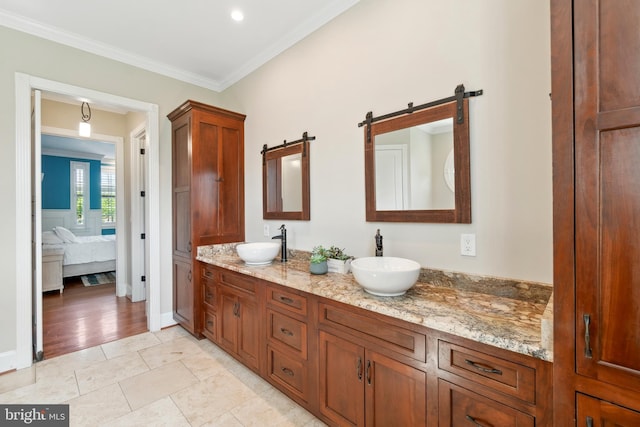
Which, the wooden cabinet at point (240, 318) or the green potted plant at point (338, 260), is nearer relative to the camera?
the green potted plant at point (338, 260)

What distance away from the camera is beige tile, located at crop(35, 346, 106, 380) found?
7.95 feet

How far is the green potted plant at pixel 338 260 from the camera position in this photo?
2121 millimetres

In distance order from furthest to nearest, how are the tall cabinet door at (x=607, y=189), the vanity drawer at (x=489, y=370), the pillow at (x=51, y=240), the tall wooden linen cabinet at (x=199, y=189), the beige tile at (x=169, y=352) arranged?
the pillow at (x=51, y=240), the tall wooden linen cabinet at (x=199, y=189), the beige tile at (x=169, y=352), the vanity drawer at (x=489, y=370), the tall cabinet door at (x=607, y=189)

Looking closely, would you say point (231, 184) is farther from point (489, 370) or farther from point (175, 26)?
point (489, 370)

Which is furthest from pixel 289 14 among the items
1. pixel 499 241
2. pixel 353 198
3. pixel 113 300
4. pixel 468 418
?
pixel 113 300

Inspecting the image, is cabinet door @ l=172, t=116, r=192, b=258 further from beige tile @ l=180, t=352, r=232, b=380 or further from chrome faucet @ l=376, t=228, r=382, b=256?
chrome faucet @ l=376, t=228, r=382, b=256

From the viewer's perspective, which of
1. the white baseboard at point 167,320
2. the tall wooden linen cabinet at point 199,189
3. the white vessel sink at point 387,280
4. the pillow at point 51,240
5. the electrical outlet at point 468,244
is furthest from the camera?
the pillow at point 51,240

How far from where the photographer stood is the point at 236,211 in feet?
10.9

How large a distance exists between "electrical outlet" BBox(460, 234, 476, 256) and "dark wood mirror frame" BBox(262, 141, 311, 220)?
1.31 m

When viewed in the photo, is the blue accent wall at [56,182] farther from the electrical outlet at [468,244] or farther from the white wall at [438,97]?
the electrical outlet at [468,244]

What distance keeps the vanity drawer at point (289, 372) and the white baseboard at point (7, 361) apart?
2228mm

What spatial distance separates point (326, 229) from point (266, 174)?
101 cm

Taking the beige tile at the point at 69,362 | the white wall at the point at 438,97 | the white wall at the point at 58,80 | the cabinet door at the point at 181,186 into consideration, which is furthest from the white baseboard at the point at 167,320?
the white wall at the point at 438,97

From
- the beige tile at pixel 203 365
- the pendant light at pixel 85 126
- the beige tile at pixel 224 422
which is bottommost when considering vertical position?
the beige tile at pixel 224 422
